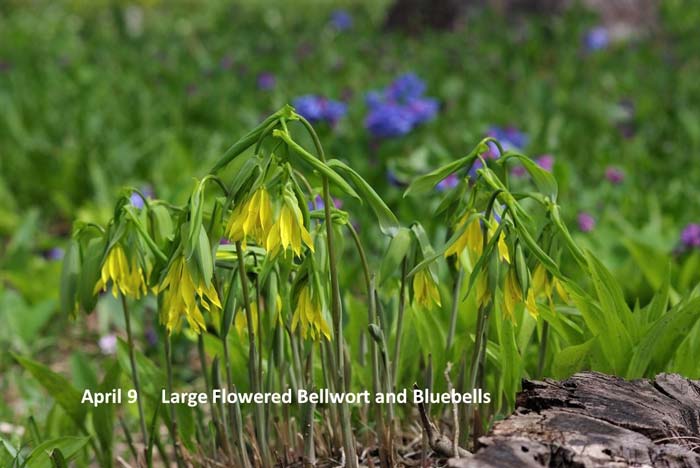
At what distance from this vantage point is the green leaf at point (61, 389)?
7.00 ft

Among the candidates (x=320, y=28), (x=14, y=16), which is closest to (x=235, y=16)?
(x=320, y=28)

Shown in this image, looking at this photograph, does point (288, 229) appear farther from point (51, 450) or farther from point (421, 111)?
point (421, 111)

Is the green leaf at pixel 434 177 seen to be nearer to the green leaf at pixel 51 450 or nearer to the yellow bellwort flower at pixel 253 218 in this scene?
the yellow bellwort flower at pixel 253 218

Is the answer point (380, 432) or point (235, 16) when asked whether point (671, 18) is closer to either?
point (235, 16)

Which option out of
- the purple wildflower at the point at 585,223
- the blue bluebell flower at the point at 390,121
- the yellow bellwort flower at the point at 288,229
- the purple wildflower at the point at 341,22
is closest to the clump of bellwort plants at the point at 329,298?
the yellow bellwort flower at the point at 288,229

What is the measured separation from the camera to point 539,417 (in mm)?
1452

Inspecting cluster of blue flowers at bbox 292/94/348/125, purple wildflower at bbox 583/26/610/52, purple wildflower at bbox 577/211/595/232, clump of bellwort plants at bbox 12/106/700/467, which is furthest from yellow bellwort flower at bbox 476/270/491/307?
purple wildflower at bbox 583/26/610/52

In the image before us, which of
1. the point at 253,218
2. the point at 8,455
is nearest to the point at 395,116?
the point at 8,455

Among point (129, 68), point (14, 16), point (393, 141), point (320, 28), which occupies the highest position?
point (14, 16)

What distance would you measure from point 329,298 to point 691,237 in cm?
179

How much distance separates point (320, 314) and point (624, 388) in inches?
20.1

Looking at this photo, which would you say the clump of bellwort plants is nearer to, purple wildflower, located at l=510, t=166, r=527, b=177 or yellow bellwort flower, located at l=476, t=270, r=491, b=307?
yellow bellwort flower, located at l=476, t=270, r=491, b=307

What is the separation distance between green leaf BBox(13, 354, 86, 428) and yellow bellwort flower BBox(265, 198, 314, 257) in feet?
3.15

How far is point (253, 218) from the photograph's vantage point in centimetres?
140
